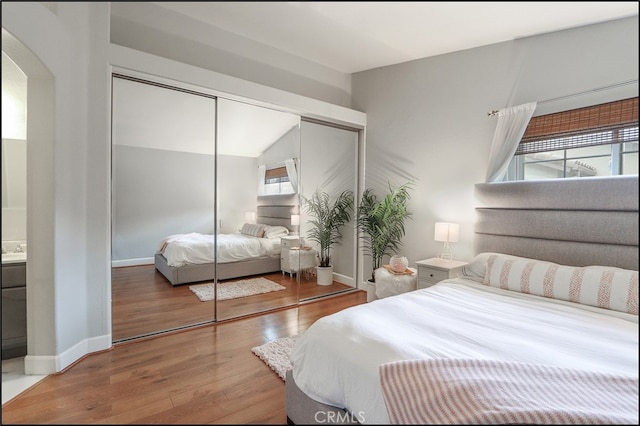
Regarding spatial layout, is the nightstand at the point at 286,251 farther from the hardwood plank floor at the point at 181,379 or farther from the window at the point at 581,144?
the window at the point at 581,144

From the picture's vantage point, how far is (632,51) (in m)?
0.69

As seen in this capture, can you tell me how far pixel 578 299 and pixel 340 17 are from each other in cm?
148

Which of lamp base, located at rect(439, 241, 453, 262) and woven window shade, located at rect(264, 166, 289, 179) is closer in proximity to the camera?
lamp base, located at rect(439, 241, 453, 262)

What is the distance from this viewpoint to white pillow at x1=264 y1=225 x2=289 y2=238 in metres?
3.39

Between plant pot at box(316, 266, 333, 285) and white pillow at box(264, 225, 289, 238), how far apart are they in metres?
0.65

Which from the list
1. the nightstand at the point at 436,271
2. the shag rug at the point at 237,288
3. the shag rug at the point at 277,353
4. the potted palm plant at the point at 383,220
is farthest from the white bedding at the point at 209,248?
the nightstand at the point at 436,271

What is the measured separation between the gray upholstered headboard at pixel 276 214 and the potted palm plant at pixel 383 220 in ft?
2.68

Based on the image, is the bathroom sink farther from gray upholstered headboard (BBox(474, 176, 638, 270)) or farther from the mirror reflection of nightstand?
gray upholstered headboard (BBox(474, 176, 638, 270))

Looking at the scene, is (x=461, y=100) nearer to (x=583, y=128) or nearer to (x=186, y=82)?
(x=583, y=128)

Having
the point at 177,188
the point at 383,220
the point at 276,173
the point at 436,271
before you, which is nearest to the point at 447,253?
the point at 436,271

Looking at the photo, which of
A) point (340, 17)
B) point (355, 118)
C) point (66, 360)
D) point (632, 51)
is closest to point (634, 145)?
point (632, 51)

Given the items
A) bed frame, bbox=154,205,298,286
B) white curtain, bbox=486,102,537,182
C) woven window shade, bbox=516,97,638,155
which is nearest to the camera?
woven window shade, bbox=516,97,638,155

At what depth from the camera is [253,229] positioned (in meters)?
3.27

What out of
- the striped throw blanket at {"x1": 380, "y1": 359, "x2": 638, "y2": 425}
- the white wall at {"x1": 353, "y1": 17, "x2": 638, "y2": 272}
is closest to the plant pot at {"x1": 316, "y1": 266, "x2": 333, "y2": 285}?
the white wall at {"x1": 353, "y1": 17, "x2": 638, "y2": 272}
